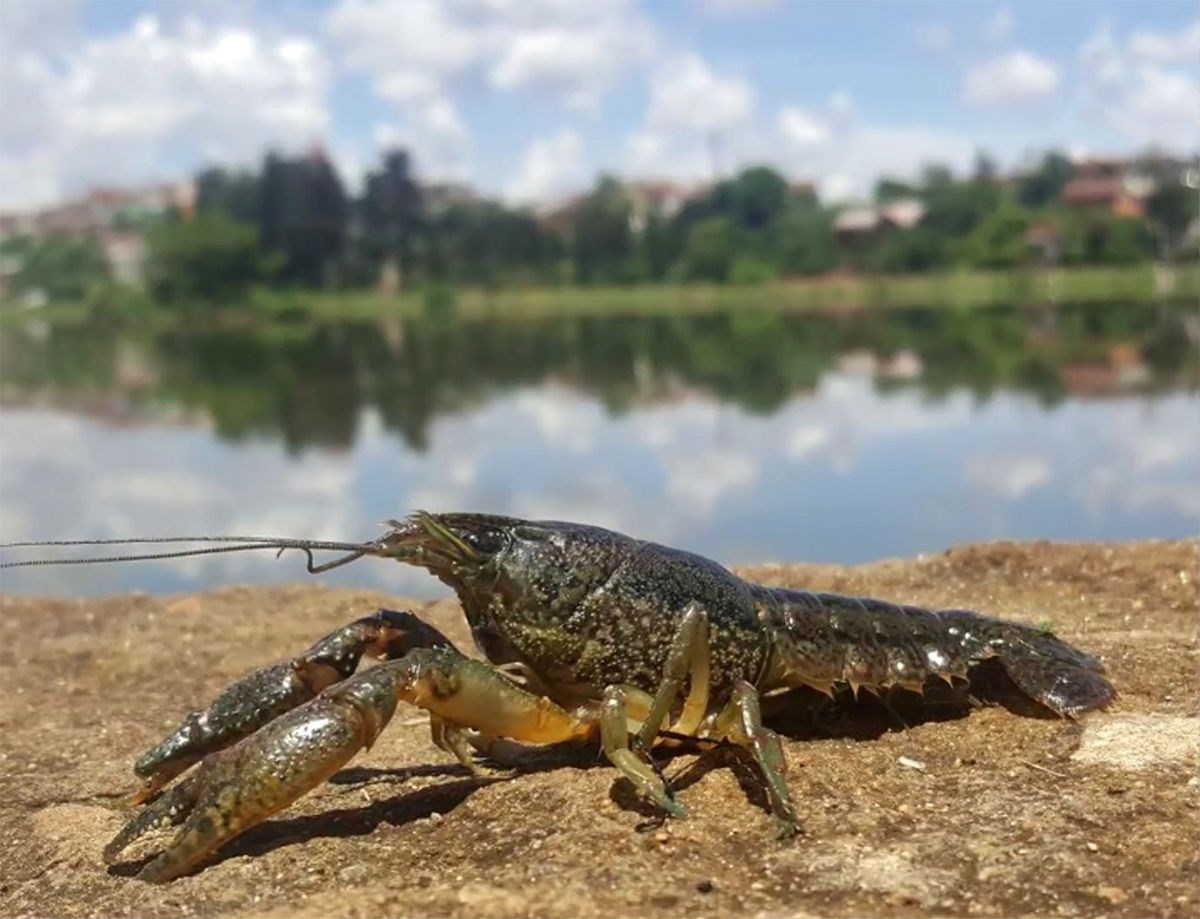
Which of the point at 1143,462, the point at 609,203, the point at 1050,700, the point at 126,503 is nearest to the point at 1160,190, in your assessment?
the point at 609,203

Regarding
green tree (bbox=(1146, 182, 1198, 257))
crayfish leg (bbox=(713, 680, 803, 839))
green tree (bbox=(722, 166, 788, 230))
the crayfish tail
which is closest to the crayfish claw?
crayfish leg (bbox=(713, 680, 803, 839))

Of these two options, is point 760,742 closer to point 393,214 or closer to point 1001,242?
point 1001,242

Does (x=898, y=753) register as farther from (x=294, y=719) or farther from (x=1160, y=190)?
(x=1160, y=190)

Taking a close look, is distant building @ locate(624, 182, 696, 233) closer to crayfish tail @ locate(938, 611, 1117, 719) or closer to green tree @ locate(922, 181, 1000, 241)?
green tree @ locate(922, 181, 1000, 241)

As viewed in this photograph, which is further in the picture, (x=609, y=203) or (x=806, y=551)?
(x=609, y=203)

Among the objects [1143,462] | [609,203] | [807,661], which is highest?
[609,203]

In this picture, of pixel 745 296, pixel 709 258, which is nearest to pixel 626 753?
pixel 745 296
